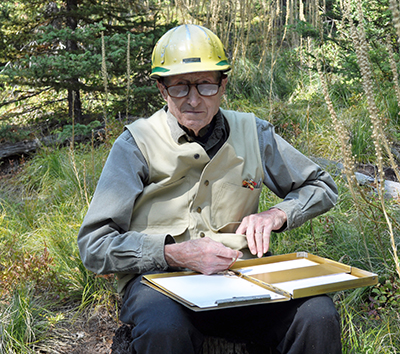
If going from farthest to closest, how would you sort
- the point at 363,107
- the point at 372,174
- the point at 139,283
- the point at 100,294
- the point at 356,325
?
the point at 363,107
the point at 372,174
the point at 100,294
the point at 356,325
the point at 139,283

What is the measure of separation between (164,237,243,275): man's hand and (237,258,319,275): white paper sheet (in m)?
0.08

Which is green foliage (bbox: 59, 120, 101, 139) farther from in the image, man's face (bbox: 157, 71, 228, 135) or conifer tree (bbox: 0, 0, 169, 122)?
man's face (bbox: 157, 71, 228, 135)

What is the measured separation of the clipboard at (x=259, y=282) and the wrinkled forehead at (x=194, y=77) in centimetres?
91

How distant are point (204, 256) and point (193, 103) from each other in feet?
2.49

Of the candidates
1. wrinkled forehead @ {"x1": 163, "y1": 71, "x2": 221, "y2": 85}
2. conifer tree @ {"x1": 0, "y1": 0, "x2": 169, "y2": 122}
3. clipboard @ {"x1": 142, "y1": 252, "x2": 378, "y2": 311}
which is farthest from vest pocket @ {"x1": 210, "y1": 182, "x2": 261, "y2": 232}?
conifer tree @ {"x1": 0, "y1": 0, "x2": 169, "y2": 122}

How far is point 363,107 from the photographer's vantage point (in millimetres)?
5402

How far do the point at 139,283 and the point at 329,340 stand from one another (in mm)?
787

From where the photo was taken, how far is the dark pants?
5.50 ft

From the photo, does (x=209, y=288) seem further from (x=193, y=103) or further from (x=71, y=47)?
(x=71, y=47)

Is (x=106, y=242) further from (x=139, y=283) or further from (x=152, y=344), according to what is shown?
(x=152, y=344)

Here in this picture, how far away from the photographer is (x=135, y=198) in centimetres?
212

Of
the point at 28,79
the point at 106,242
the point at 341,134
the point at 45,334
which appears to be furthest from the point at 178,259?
the point at 28,79

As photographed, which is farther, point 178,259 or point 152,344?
point 178,259

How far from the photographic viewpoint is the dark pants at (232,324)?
66.0 inches
